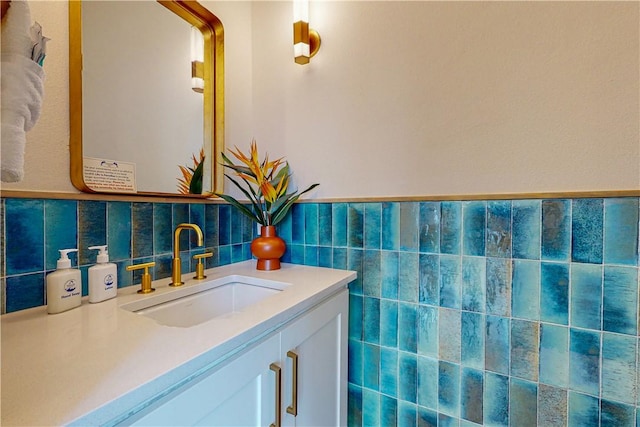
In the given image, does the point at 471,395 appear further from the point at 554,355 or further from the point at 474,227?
the point at 474,227

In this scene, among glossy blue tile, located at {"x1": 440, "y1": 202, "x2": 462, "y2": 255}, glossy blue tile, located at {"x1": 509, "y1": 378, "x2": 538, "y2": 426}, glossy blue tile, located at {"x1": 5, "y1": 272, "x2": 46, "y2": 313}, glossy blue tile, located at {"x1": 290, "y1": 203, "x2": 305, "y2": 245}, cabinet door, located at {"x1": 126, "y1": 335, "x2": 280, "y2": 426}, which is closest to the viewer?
cabinet door, located at {"x1": 126, "y1": 335, "x2": 280, "y2": 426}

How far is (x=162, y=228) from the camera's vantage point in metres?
1.04

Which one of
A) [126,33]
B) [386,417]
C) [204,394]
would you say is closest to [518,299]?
[386,417]

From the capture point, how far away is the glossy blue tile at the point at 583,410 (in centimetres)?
83

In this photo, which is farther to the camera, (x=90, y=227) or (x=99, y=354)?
(x=90, y=227)

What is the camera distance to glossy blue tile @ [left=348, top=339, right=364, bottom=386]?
3.93 ft

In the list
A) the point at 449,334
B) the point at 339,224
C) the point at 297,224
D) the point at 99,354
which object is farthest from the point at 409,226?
the point at 99,354

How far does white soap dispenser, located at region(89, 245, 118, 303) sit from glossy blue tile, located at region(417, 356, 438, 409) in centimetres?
104

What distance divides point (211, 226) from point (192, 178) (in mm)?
214

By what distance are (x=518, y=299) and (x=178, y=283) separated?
1.11 metres

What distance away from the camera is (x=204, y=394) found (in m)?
0.54

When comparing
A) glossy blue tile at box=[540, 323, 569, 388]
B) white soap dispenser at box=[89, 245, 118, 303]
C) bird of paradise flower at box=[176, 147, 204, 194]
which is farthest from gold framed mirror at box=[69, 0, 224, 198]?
glossy blue tile at box=[540, 323, 569, 388]

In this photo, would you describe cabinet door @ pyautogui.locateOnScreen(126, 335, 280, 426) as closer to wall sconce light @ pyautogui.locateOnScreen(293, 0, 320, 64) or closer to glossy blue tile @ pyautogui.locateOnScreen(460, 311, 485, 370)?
glossy blue tile @ pyautogui.locateOnScreen(460, 311, 485, 370)

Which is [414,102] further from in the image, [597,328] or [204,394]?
[204,394]
